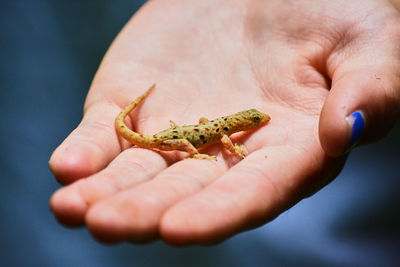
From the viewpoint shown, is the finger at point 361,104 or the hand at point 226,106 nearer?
the hand at point 226,106

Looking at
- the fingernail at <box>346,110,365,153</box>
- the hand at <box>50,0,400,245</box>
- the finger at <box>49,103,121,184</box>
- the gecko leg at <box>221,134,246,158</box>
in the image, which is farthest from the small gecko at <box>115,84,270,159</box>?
the fingernail at <box>346,110,365,153</box>

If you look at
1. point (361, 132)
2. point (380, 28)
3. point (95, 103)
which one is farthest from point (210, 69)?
point (361, 132)

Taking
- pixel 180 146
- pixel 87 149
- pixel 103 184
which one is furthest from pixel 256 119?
pixel 103 184

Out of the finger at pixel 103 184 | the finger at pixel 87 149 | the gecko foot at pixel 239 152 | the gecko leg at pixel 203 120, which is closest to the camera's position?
the finger at pixel 103 184

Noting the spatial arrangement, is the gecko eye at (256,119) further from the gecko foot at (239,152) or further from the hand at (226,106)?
the gecko foot at (239,152)

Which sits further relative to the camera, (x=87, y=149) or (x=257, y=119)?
(x=257, y=119)

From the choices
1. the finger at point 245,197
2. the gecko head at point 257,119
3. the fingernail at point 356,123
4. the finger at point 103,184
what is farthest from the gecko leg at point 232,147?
the fingernail at point 356,123

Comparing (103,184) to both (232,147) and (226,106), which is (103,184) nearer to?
(232,147)
